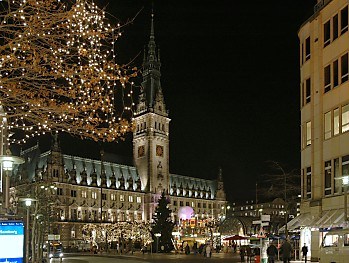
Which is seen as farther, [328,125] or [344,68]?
[328,125]

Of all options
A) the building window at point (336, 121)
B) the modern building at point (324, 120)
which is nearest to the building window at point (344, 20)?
the modern building at point (324, 120)

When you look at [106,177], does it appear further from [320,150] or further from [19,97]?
[19,97]

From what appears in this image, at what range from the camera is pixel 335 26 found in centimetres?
4028

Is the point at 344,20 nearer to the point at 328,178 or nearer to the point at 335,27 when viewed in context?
the point at 335,27

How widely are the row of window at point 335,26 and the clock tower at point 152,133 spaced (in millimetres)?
126071

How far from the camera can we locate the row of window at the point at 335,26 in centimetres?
3866

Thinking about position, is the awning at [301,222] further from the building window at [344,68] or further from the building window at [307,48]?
the building window at [307,48]

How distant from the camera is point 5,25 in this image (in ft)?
48.1

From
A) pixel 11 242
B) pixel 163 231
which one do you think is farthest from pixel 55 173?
pixel 11 242

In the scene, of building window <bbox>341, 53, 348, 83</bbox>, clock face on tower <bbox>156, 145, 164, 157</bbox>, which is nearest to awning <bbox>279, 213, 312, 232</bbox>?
building window <bbox>341, 53, 348, 83</bbox>

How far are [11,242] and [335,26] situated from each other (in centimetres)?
3005

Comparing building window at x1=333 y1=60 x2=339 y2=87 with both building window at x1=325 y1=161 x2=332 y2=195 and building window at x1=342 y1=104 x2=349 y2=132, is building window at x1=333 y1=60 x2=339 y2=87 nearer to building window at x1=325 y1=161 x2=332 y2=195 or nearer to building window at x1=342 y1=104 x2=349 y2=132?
building window at x1=342 y1=104 x2=349 y2=132

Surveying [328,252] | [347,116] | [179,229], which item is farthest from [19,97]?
[179,229]

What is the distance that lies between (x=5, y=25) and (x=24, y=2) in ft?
2.75
